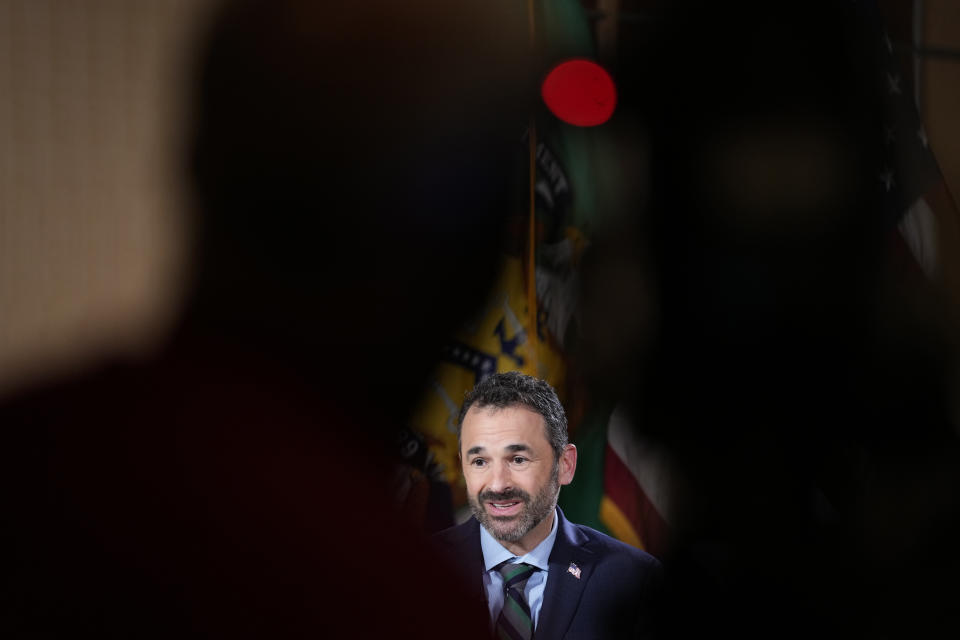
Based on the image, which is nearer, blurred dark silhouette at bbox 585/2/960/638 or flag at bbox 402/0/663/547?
flag at bbox 402/0/663/547

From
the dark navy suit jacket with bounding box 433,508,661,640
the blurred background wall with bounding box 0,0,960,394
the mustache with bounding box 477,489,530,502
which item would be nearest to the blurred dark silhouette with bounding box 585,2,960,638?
the dark navy suit jacket with bounding box 433,508,661,640

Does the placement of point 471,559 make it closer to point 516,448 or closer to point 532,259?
point 516,448

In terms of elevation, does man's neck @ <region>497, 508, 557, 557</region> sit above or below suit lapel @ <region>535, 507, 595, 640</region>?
above

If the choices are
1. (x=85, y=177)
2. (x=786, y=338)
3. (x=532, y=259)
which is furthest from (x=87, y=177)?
(x=786, y=338)

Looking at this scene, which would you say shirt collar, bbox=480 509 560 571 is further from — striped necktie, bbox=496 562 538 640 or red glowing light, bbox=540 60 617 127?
red glowing light, bbox=540 60 617 127

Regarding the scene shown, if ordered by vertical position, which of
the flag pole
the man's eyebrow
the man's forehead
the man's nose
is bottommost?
the man's nose

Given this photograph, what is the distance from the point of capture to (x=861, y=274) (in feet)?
4.09

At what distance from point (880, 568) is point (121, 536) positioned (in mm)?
1067

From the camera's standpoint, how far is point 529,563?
900 mm

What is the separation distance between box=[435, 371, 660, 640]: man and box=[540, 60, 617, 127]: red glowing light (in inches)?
14.6

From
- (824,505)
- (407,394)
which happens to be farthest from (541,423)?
(824,505)

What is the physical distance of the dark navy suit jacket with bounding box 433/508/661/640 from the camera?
90 centimetres

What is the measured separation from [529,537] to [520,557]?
0.03 meters

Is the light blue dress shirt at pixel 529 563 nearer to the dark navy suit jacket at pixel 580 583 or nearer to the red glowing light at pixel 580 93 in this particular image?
the dark navy suit jacket at pixel 580 583
